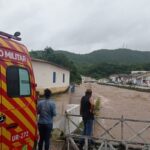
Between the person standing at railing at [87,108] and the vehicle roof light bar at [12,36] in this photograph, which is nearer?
the vehicle roof light bar at [12,36]

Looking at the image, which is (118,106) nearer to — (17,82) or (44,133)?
(44,133)

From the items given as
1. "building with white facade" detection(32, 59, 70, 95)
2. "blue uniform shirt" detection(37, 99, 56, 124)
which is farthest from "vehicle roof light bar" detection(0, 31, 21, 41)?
"building with white facade" detection(32, 59, 70, 95)

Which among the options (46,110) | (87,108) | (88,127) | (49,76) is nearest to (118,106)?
(49,76)

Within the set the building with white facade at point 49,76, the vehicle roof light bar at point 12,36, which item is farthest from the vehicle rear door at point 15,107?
the building with white facade at point 49,76

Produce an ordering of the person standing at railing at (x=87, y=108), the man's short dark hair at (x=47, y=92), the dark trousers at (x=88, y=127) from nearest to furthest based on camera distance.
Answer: the man's short dark hair at (x=47, y=92), the person standing at railing at (x=87, y=108), the dark trousers at (x=88, y=127)

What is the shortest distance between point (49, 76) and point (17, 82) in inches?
1231

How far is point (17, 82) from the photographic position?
6535 mm

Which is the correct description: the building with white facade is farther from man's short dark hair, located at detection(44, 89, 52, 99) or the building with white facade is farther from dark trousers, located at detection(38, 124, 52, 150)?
man's short dark hair, located at detection(44, 89, 52, 99)

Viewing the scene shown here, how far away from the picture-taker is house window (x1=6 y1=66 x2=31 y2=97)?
6.28m

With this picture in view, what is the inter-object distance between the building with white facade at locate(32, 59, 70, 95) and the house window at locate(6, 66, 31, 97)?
77.2ft

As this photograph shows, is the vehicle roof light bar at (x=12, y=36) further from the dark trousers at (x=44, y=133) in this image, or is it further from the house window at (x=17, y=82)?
the dark trousers at (x=44, y=133)

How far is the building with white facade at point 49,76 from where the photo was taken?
110 feet

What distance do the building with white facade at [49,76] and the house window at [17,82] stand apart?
77.2 ft

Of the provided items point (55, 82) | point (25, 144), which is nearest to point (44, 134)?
point (25, 144)
